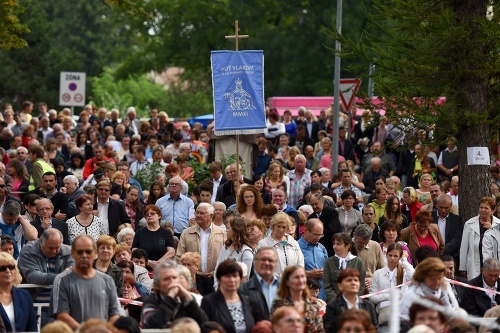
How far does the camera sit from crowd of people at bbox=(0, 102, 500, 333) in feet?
46.2

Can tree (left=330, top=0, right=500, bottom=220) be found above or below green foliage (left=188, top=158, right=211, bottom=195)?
above

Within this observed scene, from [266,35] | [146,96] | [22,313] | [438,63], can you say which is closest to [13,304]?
[22,313]

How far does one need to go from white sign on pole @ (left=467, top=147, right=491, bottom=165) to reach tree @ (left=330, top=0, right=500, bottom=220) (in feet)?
0.46

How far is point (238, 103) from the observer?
22.5 metres

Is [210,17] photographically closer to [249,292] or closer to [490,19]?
[490,19]

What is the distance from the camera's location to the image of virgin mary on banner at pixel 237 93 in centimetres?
2241

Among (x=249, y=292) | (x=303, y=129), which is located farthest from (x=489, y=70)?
(x=303, y=129)

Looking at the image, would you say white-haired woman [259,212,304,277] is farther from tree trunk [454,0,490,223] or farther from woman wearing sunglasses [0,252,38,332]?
tree trunk [454,0,490,223]

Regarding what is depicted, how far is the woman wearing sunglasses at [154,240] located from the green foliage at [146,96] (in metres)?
46.1

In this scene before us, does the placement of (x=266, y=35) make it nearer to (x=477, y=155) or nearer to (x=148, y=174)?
(x=148, y=174)

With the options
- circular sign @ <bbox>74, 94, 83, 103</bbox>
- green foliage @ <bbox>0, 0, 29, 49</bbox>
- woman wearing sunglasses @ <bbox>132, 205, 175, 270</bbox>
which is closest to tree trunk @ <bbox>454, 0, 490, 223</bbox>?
woman wearing sunglasses @ <bbox>132, 205, 175, 270</bbox>

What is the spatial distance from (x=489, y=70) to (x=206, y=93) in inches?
2146

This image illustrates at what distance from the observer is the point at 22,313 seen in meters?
14.1

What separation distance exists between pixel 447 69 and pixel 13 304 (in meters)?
9.87
